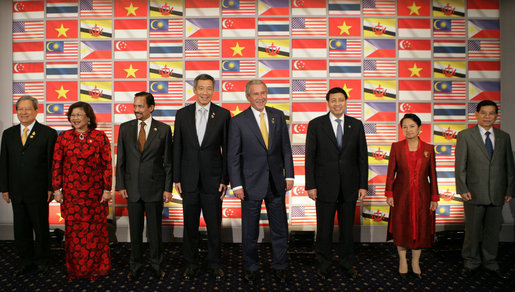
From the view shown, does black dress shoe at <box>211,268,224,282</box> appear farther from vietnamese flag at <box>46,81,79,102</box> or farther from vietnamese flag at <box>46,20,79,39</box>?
vietnamese flag at <box>46,20,79,39</box>

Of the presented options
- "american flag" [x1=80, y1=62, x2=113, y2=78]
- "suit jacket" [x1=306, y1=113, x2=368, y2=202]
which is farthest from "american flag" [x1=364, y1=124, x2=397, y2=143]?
"american flag" [x1=80, y1=62, x2=113, y2=78]

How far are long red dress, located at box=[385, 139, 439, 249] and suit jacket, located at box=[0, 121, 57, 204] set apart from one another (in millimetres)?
3714

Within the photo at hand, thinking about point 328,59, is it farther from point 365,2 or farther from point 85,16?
point 85,16

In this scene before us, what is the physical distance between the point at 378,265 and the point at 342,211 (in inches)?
35.0

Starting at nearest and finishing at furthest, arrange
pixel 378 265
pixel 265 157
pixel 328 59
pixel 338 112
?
pixel 265 157 < pixel 338 112 < pixel 378 265 < pixel 328 59

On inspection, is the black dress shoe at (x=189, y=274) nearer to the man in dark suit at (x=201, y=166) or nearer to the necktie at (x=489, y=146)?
the man in dark suit at (x=201, y=166)

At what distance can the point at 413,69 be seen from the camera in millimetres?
3824

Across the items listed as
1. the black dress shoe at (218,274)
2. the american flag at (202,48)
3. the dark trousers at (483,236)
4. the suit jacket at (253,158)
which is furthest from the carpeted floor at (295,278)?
the american flag at (202,48)

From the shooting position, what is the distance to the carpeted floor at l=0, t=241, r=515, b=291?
2.60 meters

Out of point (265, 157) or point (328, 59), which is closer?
point (265, 157)

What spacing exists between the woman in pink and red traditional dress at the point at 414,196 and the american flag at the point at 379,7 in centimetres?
195

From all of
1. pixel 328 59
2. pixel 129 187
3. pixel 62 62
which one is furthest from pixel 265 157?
pixel 62 62

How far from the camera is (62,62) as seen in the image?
3.86 metres

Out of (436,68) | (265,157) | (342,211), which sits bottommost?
(342,211)
